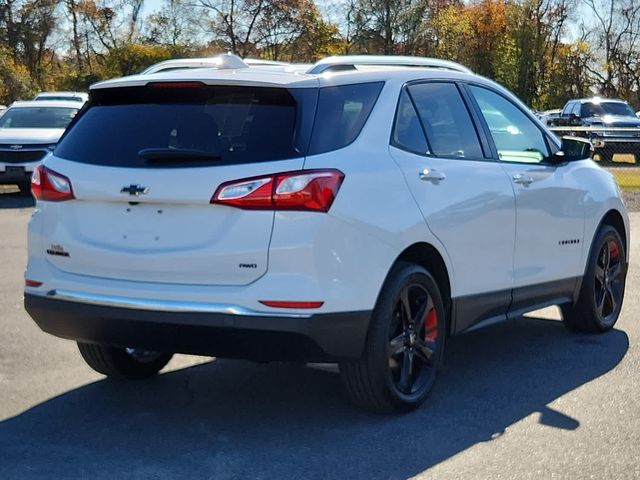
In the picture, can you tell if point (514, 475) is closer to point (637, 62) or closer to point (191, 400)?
point (191, 400)

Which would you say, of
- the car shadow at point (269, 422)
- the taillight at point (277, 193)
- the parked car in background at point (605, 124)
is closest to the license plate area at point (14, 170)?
the car shadow at point (269, 422)

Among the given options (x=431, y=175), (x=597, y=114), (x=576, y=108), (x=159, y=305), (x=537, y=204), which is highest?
(x=431, y=175)

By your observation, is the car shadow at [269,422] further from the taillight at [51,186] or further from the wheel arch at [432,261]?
the taillight at [51,186]

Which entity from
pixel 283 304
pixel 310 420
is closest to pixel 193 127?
pixel 283 304

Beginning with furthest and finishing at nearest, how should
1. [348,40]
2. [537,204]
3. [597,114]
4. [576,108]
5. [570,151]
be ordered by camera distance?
[348,40] < [576,108] < [597,114] < [570,151] < [537,204]

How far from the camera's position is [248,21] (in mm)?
56719

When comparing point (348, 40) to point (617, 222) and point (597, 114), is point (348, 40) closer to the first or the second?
point (597, 114)

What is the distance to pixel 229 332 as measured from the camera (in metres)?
4.70

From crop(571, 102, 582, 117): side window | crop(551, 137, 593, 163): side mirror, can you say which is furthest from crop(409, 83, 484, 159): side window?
crop(571, 102, 582, 117): side window

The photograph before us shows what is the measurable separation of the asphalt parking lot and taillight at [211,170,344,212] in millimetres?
1113

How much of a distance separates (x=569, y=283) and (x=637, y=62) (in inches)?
2442

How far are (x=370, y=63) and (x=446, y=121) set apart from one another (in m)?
0.53

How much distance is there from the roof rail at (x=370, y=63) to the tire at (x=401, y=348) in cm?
106

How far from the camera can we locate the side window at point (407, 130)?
5.36m
